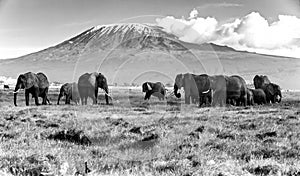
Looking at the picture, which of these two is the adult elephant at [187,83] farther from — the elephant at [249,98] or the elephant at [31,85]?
the elephant at [31,85]

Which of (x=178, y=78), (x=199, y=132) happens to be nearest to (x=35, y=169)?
(x=199, y=132)

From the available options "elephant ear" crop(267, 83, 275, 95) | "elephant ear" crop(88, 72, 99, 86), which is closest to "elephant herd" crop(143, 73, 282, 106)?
"elephant ear" crop(267, 83, 275, 95)

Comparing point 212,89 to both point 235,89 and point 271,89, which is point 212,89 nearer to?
point 235,89

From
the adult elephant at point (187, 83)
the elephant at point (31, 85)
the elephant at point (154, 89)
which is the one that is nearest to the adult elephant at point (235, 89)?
the adult elephant at point (187, 83)

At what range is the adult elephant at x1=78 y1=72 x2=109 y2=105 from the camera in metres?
36.3

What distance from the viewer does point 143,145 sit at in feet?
36.8

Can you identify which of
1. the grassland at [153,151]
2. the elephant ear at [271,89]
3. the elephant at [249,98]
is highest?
the elephant ear at [271,89]

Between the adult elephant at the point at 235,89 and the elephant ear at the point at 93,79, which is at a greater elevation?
the elephant ear at the point at 93,79

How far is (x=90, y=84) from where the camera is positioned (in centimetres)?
3638

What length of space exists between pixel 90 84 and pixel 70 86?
373cm

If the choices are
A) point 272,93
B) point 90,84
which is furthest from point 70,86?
point 272,93

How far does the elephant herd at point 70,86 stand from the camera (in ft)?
104

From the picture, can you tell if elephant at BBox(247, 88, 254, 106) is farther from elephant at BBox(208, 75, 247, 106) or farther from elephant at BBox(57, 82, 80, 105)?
elephant at BBox(57, 82, 80, 105)

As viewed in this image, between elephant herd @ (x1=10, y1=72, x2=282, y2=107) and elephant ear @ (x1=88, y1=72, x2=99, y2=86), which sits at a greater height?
elephant ear @ (x1=88, y1=72, x2=99, y2=86)
